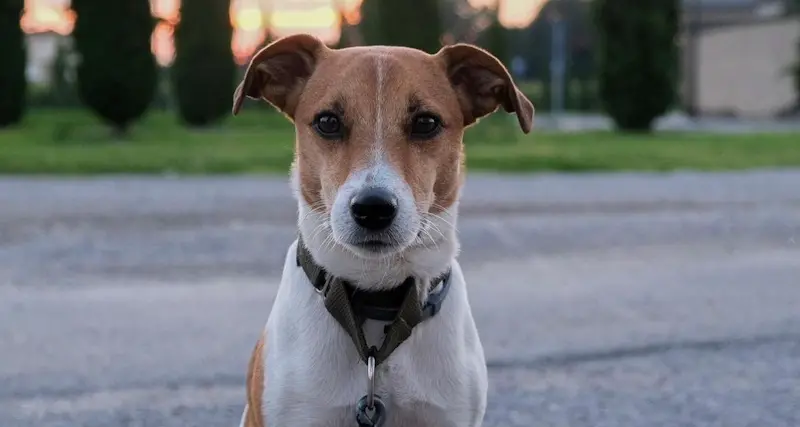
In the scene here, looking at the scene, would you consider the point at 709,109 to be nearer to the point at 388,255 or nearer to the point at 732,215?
the point at 732,215

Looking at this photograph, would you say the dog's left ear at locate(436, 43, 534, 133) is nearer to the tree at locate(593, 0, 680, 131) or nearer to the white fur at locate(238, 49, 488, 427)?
the white fur at locate(238, 49, 488, 427)

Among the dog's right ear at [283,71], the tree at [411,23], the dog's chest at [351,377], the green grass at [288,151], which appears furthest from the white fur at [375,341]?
the tree at [411,23]

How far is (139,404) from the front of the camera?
449 centimetres

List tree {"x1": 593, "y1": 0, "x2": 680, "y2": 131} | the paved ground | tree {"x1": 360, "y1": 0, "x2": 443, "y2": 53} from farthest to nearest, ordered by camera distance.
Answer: tree {"x1": 593, "y1": 0, "x2": 680, "y2": 131}, tree {"x1": 360, "y1": 0, "x2": 443, "y2": 53}, the paved ground

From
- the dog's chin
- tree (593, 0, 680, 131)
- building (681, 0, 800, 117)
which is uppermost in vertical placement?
the dog's chin

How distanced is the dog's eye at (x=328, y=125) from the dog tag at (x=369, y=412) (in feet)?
2.87

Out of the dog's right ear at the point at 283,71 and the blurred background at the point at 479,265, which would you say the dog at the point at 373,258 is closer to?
the dog's right ear at the point at 283,71

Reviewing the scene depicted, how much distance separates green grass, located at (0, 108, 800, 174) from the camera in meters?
15.5

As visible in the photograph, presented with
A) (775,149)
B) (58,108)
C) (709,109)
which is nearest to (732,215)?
(775,149)

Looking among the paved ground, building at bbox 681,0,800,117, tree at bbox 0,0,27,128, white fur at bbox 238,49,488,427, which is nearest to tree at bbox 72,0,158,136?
tree at bbox 0,0,27,128

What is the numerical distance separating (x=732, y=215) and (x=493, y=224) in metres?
2.80

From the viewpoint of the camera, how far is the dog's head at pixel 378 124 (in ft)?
10.0

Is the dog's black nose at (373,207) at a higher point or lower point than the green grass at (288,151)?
higher

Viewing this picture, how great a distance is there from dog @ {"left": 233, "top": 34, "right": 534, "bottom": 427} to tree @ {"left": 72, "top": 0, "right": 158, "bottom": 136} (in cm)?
2034
